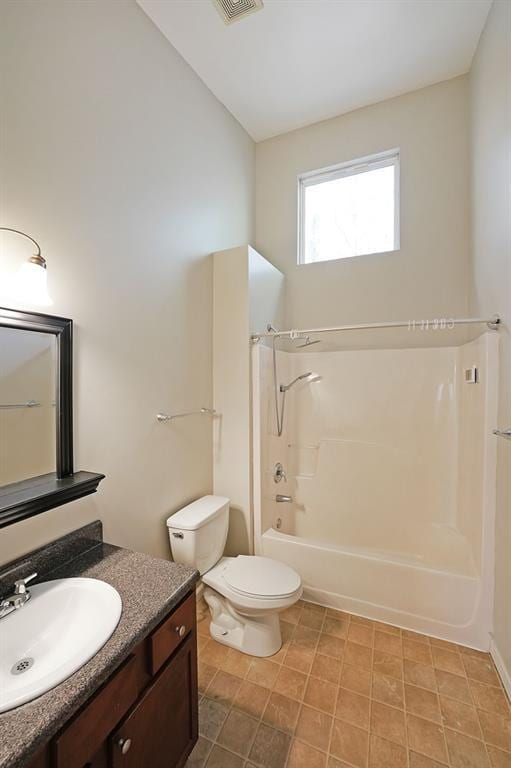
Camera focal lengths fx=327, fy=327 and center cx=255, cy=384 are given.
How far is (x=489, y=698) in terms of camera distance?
1427mm

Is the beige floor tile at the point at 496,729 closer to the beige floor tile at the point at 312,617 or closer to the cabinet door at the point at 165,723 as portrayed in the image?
the beige floor tile at the point at 312,617

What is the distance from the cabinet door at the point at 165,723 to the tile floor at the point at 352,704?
0.26 meters

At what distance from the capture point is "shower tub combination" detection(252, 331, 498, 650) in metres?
1.75

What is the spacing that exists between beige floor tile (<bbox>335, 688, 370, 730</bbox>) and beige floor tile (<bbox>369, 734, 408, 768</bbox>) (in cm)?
6

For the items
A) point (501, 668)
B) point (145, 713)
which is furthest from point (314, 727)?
point (501, 668)

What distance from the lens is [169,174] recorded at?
184 centimetres

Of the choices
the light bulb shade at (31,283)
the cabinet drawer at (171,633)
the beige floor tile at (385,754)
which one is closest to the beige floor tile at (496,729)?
the beige floor tile at (385,754)

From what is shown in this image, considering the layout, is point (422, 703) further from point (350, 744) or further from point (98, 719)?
point (98, 719)

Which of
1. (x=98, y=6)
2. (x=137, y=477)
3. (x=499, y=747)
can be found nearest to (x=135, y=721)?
(x=137, y=477)

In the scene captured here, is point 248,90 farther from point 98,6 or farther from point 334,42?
point 98,6

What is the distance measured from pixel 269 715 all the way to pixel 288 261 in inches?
112

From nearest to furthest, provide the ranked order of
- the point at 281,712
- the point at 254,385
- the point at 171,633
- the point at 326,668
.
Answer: the point at 171,633 → the point at 281,712 → the point at 326,668 → the point at 254,385

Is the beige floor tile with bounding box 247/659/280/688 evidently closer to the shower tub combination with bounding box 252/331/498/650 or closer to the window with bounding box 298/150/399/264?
the shower tub combination with bounding box 252/331/498/650

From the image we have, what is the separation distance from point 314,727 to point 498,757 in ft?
2.20
